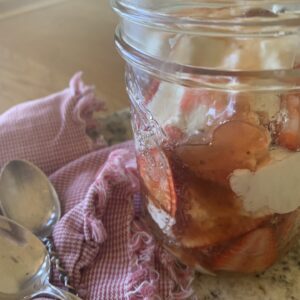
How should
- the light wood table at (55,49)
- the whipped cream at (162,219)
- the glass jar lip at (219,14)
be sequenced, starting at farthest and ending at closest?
the light wood table at (55,49) → the whipped cream at (162,219) → the glass jar lip at (219,14)

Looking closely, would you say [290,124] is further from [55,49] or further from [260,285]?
[55,49]

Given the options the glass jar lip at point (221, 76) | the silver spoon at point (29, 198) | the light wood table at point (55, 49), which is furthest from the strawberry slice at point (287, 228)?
the light wood table at point (55, 49)

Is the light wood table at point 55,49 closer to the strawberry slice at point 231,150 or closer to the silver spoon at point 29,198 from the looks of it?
the silver spoon at point 29,198

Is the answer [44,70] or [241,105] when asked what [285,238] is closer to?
[241,105]

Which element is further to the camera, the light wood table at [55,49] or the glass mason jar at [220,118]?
the light wood table at [55,49]

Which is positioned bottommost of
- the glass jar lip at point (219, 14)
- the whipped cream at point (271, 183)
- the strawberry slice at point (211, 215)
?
the strawberry slice at point (211, 215)

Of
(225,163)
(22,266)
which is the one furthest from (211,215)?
(22,266)

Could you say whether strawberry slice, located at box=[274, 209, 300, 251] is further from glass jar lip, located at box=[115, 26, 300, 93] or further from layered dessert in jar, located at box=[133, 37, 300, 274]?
glass jar lip, located at box=[115, 26, 300, 93]
